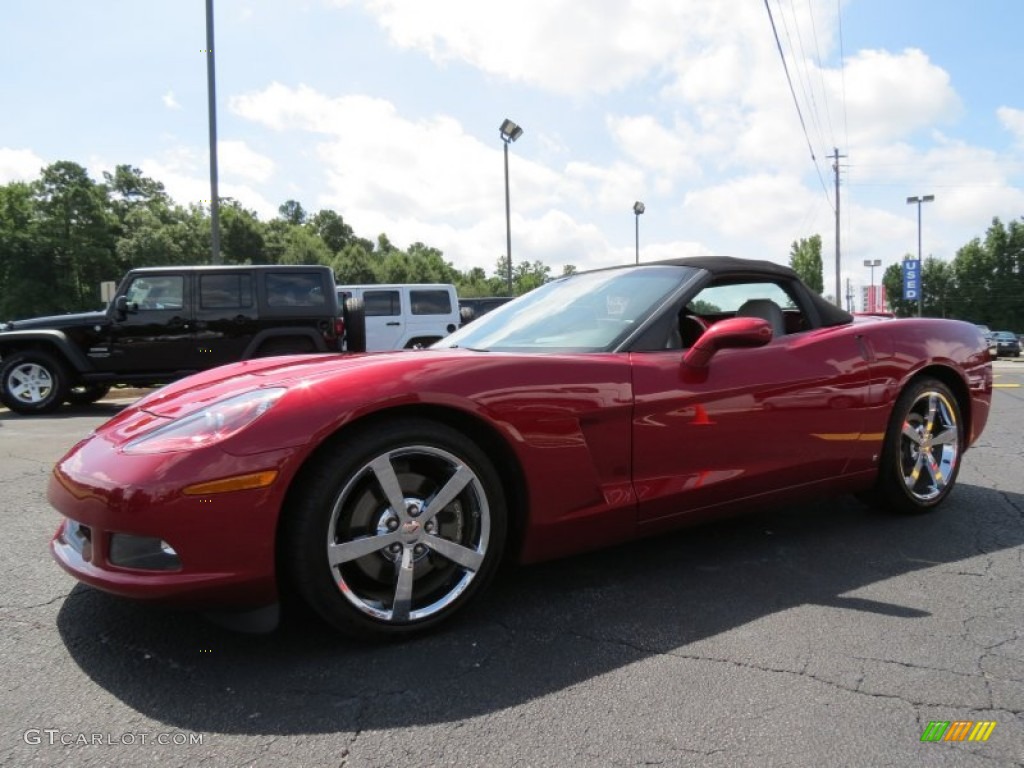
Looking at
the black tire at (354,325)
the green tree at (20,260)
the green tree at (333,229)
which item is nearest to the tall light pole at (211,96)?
the black tire at (354,325)

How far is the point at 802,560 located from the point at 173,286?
8403 mm

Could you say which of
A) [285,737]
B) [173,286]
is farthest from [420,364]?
[173,286]

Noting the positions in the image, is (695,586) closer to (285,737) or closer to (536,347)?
(536,347)

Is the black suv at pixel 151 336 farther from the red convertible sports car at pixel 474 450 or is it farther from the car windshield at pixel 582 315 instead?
the red convertible sports car at pixel 474 450

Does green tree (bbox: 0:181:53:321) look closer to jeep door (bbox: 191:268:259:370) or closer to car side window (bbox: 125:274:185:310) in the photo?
car side window (bbox: 125:274:185:310)

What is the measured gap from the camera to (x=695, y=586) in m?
2.64

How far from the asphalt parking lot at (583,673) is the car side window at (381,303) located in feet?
36.5

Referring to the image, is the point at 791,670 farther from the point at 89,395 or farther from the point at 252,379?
the point at 89,395

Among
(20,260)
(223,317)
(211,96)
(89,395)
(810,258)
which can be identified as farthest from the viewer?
(810,258)

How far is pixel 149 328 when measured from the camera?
29.1ft

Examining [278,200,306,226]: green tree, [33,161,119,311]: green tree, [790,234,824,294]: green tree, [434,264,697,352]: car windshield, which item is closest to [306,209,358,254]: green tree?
[278,200,306,226]: green tree

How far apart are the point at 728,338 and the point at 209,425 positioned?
1791mm

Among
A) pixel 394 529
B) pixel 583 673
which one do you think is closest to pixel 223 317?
pixel 394 529

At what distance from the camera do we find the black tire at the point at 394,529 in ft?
6.57
